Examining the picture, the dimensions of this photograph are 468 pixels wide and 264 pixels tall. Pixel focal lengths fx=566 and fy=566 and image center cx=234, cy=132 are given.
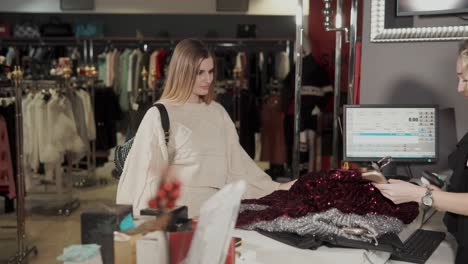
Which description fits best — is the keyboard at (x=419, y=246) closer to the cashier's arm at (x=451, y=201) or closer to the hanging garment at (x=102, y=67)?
the cashier's arm at (x=451, y=201)

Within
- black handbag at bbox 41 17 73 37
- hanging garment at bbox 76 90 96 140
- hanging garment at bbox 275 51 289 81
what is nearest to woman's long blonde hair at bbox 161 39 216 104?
hanging garment at bbox 76 90 96 140

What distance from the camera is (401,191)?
5.83 ft

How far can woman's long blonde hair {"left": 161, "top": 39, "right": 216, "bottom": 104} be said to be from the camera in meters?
2.30

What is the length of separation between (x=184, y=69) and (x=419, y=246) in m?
→ 1.12

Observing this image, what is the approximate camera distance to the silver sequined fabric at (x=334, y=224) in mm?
1745

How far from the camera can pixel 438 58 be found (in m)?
2.81

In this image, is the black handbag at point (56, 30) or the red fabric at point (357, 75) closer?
the red fabric at point (357, 75)

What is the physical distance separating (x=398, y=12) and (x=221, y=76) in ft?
16.7

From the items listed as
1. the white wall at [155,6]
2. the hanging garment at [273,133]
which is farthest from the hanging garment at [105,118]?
the white wall at [155,6]

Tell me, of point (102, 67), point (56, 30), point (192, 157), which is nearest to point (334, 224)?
point (192, 157)

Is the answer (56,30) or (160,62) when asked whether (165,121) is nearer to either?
(160,62)

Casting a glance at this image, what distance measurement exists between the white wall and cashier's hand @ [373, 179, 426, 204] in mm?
7028

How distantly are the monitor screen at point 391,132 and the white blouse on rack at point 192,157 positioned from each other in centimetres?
62

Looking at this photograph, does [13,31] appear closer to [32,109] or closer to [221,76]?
[221,76]
